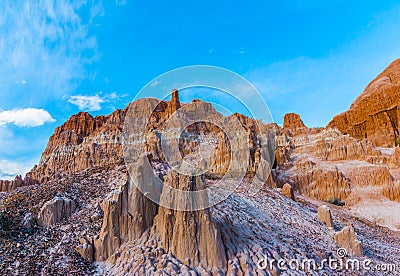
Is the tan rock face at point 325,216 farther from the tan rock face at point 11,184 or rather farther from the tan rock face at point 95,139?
the tan rock face at point 95,139

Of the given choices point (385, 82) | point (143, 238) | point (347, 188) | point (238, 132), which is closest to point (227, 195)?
point (143, 238)

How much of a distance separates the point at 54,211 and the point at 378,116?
293ft

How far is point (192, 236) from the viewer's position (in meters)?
11.1

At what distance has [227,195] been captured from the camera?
696 inches

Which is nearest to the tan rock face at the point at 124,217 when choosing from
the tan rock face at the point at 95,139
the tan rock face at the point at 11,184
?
the tan rock face at the point at 11,184

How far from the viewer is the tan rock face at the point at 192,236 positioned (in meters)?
11.0

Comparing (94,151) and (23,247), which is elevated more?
(94,151)

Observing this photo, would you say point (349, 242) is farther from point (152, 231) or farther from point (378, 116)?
point (378, 116)

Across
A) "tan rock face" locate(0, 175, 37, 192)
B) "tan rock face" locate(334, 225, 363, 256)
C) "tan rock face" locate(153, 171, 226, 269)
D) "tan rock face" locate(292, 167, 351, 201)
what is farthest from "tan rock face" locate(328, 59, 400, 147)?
"tan rock face" locate(0, 175, 37, 192)

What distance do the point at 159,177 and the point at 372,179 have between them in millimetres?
42530

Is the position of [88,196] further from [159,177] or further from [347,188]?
[347,188]

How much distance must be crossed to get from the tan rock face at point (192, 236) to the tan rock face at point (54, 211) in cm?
554

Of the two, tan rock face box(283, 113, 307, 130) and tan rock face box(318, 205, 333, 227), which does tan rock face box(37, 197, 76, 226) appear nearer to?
tan rock face box(318, 205, 333, 227)

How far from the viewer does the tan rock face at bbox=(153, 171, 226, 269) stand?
11.0m
